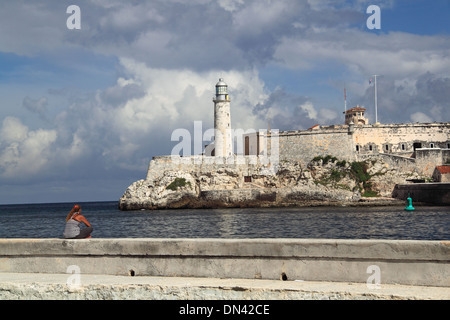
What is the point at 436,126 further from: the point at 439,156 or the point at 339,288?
the point at 339,288

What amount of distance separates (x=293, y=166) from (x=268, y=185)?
11.2ft

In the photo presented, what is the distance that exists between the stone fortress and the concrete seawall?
47371mm

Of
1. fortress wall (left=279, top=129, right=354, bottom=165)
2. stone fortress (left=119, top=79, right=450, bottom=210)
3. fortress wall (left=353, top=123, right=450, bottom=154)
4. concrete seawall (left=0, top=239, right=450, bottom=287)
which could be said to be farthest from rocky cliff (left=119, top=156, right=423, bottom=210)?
concrete seawall (left=0, top=239, right=450, bottom=287)

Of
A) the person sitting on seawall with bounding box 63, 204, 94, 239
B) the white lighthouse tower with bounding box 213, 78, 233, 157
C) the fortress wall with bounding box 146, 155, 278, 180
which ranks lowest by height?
the person sitting on seawall with bounding box 63, 204, 94, 239

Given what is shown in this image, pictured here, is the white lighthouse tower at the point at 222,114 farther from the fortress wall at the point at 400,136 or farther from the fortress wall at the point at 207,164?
the fortress wall at the point at 400,136

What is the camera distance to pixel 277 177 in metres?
57.7

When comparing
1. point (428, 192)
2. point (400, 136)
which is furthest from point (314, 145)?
point (428, 192)

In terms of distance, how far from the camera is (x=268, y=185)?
58000mm

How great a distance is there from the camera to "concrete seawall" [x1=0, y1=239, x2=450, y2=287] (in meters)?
6.85

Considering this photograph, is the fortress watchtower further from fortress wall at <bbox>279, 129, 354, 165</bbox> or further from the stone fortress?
fortress wall at <bbox>279, 129, 354, 165</bbox>

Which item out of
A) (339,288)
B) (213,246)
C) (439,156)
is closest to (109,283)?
(213,246)

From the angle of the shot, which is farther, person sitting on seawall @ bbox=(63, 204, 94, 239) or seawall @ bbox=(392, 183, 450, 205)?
seawall @ bbox=(392, 183, 450, 205)

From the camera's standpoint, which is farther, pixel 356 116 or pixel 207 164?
pixel 356 116

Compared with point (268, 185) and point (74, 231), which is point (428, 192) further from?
point (74, 231)
